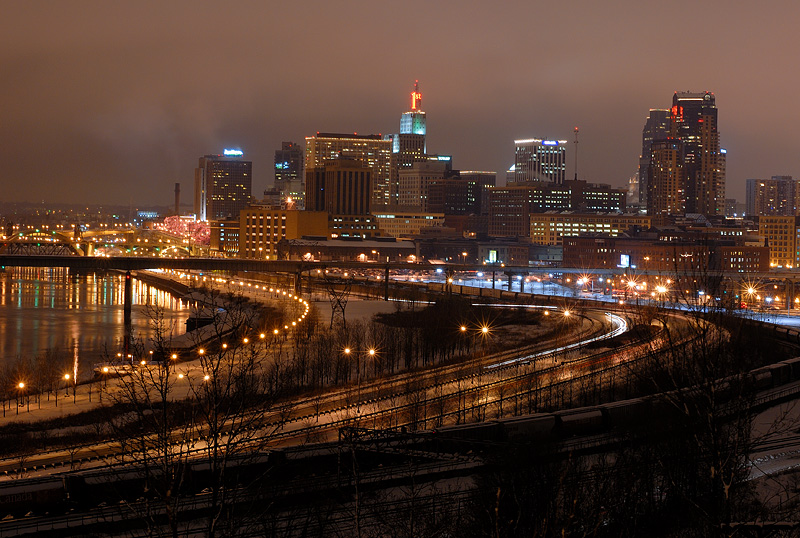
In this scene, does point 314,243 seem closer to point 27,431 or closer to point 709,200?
point 27,431

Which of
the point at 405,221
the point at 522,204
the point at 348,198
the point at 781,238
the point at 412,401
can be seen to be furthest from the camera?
the point at 405,221

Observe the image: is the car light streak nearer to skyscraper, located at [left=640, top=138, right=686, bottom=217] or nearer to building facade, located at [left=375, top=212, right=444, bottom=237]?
building facade, located at [left=375, top=212, right=444, bottom=237]

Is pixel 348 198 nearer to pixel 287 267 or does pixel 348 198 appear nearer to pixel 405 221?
pixel 405 221

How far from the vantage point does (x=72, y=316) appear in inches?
2272

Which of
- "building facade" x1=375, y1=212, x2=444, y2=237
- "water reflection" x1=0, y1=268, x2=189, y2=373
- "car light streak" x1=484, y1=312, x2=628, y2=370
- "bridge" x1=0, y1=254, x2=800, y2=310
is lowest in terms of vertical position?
"water reflection" x1=0, y1=268, x2=189, y2=373

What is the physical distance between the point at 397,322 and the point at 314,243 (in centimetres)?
7035

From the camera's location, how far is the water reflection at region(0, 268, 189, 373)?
4162cm

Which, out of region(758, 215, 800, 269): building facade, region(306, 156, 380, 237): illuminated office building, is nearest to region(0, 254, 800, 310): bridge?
region(758, 215, 800, 269): building facade

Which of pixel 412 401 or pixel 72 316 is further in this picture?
pixel 72 316

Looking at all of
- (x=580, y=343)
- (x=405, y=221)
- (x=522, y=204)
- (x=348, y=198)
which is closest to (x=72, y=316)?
(x=580, y=343)

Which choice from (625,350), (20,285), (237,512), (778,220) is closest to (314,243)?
(20,285)

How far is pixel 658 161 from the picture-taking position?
19488cm

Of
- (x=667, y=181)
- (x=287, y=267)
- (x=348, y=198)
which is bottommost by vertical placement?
(x=287, y=267)

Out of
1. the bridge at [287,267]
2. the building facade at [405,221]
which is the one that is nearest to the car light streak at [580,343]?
the bridge at [287,267]
